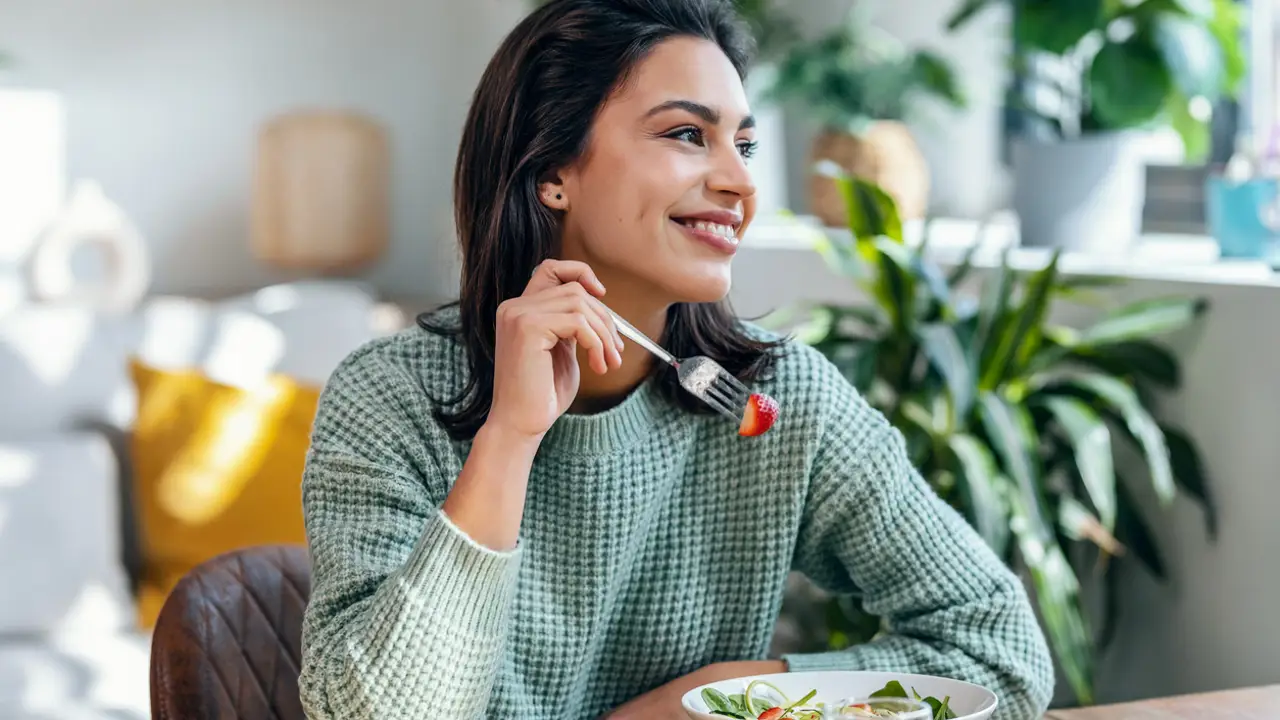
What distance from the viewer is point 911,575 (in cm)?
125

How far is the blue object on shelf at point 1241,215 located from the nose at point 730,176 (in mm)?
1290

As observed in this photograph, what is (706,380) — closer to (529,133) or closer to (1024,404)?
(529,133)

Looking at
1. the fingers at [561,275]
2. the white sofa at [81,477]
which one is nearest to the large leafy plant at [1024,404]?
the fingers at [561,275]

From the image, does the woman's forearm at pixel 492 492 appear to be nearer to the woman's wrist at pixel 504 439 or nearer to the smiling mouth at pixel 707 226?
the woman's wrist at pixel 504 439

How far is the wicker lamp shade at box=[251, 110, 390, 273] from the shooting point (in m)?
4.55

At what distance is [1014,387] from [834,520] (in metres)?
1.04

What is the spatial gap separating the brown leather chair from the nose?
541 mm

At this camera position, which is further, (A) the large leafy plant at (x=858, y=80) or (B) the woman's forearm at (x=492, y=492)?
(A) the large leafy plant at (x=858, y=80)

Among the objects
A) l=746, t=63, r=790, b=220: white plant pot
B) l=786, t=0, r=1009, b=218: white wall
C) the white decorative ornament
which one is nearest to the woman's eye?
l=786, t=0, r=1009, b=218: white wall

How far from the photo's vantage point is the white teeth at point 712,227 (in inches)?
47.2

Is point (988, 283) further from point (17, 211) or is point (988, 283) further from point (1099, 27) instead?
point (17, 211)

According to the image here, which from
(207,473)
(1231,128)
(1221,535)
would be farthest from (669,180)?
(1231,128)

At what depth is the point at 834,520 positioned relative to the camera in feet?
4.18

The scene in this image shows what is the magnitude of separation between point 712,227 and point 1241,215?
1.34 m
